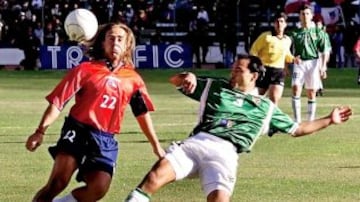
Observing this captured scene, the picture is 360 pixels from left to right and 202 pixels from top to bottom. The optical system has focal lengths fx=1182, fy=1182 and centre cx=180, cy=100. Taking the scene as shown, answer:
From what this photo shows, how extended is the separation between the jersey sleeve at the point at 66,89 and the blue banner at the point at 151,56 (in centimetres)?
3408

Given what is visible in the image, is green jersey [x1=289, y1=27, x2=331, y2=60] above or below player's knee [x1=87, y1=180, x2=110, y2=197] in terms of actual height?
above

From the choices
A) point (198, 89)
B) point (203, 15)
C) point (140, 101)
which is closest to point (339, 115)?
point (198, 89)

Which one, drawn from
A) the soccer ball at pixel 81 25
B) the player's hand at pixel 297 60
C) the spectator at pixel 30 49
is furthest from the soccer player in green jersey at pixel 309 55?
the spectator at pixel 30 49

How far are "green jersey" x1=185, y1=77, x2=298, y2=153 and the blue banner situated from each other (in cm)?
3390

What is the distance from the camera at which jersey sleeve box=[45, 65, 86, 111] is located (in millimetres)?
10172

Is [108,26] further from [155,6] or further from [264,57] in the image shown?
[155,6]

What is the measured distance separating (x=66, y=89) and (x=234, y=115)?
1.50 metres

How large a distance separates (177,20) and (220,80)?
124 feet

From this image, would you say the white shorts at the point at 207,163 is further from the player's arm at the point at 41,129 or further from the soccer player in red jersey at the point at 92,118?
the player's arm at the point at 41,129

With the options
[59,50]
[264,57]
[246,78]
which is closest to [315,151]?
[264,57]

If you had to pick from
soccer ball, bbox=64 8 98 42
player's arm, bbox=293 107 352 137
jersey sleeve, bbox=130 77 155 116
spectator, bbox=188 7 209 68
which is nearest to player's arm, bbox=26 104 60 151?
jersey sleeve, bbox=130 77 155 116

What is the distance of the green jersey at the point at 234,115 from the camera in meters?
10.4

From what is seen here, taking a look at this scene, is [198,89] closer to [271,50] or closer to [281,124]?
[281,124]

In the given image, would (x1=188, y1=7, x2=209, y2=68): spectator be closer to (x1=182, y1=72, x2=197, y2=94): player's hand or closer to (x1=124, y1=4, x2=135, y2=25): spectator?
(x1=124, y1=4, x2=135, y2=25): spectator
